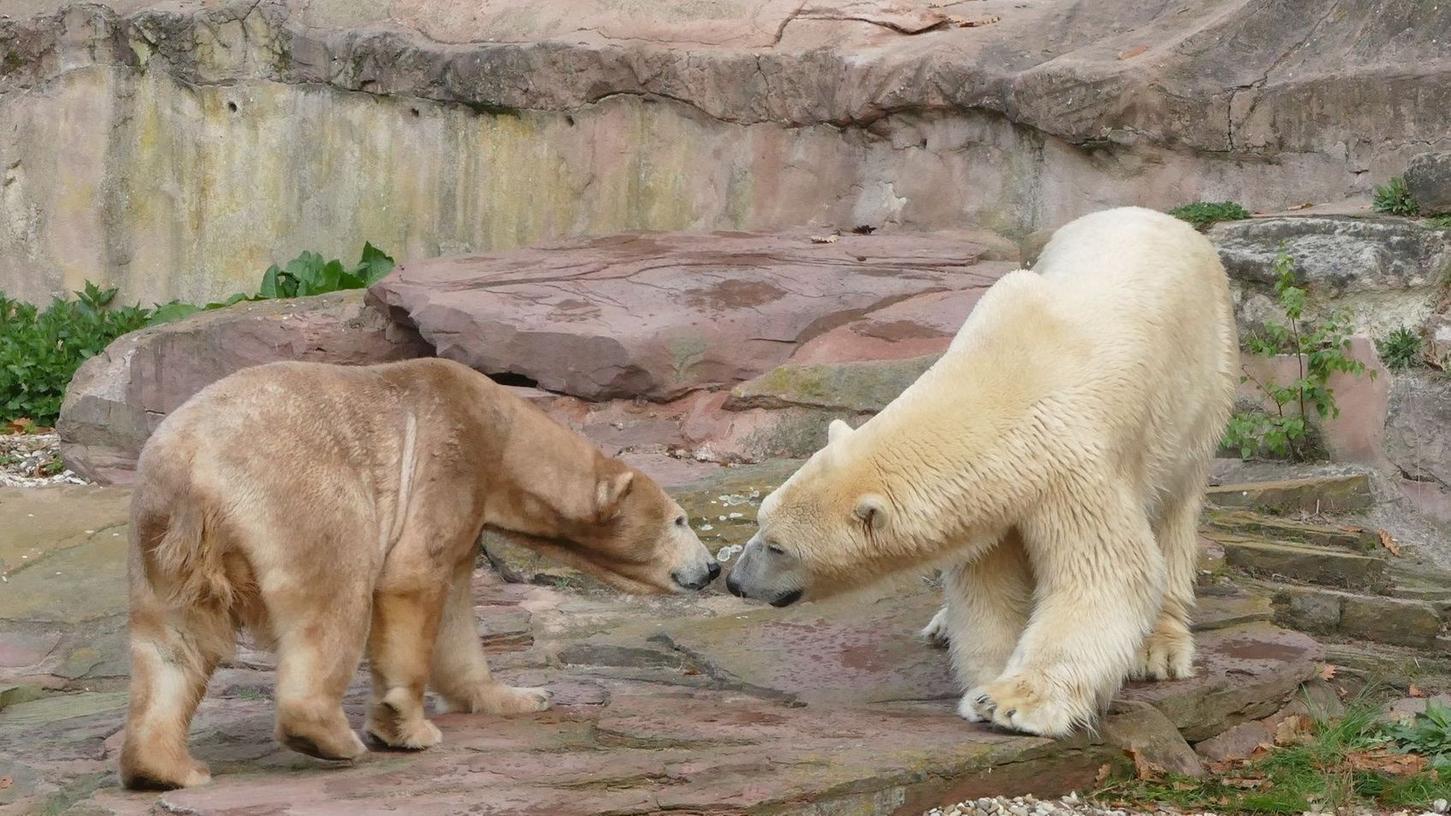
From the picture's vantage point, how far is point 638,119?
11.6m

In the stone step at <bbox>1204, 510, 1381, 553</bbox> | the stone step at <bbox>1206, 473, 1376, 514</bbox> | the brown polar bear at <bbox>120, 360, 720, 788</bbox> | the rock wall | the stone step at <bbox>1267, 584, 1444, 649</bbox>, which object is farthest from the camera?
the rock wall

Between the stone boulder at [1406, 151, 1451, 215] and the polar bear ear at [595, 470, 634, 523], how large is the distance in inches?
188

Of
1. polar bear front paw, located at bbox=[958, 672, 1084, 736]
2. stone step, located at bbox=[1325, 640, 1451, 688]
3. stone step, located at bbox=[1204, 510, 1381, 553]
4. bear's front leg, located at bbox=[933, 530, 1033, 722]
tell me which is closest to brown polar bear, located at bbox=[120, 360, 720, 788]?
bear's front leg, located at bbox=[933, 530, 1033, 722]

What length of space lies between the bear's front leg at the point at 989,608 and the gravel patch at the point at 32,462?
6.08m

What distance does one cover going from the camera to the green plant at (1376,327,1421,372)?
7.55m

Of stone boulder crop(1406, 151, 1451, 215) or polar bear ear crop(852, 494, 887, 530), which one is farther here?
stone boulder crop(1406, 151, 1451, 215)

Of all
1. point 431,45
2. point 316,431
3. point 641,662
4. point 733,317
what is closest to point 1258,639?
point 641,662

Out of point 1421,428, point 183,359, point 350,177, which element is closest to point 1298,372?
point 1421,428

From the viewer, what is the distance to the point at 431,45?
1208 centimetres

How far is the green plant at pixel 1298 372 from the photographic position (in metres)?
7.59

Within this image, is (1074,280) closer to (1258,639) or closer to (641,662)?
(1258,639)

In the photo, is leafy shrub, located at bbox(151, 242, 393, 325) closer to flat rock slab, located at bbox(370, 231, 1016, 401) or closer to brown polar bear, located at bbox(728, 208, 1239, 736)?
flat rock slab, located at bbox(370, 231, 1016, 401)

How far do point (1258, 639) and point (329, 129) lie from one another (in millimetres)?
9190

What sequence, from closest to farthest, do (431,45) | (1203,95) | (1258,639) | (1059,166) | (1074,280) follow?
(1074,280)
(1258,639)
(1203,95)
(1059,166)
(431,45)
